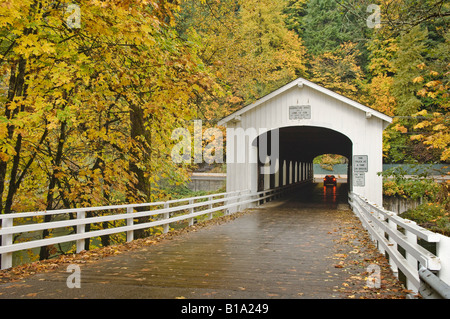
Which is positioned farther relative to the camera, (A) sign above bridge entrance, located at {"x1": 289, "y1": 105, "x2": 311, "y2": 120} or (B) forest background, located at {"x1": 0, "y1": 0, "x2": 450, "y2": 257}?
(A) sign above bridge entrance, located at {"x1": 289, "y1": 105, "x2": 311, "y2": 120}

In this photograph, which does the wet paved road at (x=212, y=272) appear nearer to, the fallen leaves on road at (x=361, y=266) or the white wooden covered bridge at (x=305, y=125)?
the fallen leaves on road at (x=361, y=266)

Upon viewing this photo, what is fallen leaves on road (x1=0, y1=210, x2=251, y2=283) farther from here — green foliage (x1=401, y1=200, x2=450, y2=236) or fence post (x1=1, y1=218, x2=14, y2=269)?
green foliage (x1=401, y1=200, x2=450, y2=236)

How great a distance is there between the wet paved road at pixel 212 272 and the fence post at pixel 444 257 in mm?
1836

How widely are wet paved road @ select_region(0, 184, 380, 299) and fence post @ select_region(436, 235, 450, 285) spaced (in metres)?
1.84

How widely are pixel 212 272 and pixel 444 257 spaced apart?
3.88m

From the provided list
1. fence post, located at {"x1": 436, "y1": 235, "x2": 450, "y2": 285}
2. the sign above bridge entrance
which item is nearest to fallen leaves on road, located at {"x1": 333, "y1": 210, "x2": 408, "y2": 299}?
fence post, located at {"x1": 436, "y1": 235, "x2": 450, "y2": 285}

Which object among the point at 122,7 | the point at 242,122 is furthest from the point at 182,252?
the point at 242,122

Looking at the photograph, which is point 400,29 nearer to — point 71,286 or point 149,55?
point 149,55

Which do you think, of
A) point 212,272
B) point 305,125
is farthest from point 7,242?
point 305,125

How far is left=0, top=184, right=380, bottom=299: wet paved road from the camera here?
5.42 metres

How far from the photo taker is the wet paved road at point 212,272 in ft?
17.8

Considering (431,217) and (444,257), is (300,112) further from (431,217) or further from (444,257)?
(444,257)
